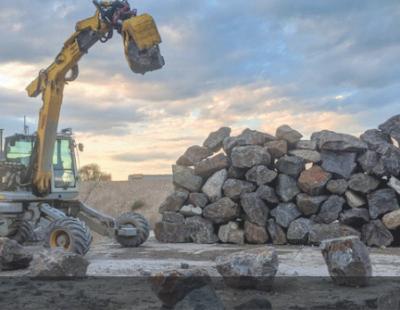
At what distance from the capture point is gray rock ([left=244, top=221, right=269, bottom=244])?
14.1m

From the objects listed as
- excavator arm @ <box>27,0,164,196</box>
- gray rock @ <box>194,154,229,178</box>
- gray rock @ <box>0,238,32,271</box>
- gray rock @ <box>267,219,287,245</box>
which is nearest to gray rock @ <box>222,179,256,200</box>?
gray rock @ <box>194,154,229,178</box>

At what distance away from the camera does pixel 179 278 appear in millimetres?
6508

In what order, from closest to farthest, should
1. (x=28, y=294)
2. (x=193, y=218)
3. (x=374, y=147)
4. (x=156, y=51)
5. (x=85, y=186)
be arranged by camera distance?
(x=28, y=294), (x=156, y=51), (x=374, y=147), (x=193, y=218), (x=85, y=186)

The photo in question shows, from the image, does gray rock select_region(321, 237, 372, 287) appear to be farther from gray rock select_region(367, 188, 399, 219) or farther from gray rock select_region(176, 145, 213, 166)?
gray rock select_region(176, 145, 213, 166)

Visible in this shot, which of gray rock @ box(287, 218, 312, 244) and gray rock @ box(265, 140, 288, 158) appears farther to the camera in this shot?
gray rock @ box(265, 140, 288, 158)

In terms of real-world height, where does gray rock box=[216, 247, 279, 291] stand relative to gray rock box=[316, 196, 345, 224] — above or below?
below

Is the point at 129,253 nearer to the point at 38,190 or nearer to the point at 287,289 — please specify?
the point at 38,190

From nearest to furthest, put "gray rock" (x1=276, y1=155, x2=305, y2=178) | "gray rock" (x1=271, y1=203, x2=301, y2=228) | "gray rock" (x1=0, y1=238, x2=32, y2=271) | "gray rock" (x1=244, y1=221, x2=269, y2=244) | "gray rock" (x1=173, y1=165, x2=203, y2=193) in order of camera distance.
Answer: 1. "gray rock" (x1=0, y1=238, x2=32, y2=271)
2. "gray rock" (x1=271, y1=203, x2=301, y2=228)
3. "gray rock" (x1=244, y1=221, x2=269, y2=244)
4. "gray rock" (x1=276, y1=155, x2=305, y2=178)
5. "gray rock" (x1=173, y1=165, x2=203, y2=193)

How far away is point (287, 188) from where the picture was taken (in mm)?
14195

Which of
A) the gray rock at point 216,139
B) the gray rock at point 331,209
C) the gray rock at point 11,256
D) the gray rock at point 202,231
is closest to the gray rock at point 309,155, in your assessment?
the gray rock at point 331,209

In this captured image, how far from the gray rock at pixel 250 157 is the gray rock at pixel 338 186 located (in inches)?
67.6

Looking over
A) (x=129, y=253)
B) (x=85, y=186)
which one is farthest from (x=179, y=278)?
(x=85, y=186)

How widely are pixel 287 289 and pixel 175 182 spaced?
8.35 metres

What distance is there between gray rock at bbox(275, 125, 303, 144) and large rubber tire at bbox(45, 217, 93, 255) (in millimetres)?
5804
